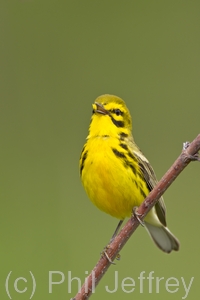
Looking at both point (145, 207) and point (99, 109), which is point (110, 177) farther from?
point (145, 207)

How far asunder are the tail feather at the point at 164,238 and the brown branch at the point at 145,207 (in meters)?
1.20

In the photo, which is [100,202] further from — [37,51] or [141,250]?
[37,51]

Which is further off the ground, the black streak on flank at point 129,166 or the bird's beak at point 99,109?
the bird's beak at point 99,109

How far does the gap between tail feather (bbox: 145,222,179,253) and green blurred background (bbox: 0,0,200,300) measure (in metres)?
0.65

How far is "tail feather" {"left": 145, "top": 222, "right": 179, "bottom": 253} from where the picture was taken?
3.18 metres

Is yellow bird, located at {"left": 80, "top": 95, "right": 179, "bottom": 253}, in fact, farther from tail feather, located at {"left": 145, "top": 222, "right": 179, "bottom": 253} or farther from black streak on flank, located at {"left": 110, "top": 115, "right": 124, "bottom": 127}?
tail feather, located at {"left": 145, "top": 222, "right": 179, "bottom": 253}

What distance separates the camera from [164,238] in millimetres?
3221

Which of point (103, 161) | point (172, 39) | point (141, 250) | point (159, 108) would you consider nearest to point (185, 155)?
point (103, 161)

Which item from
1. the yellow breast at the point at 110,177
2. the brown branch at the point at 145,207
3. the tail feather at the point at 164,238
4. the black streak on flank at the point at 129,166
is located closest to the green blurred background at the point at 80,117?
the tail feather at the point at 164,238

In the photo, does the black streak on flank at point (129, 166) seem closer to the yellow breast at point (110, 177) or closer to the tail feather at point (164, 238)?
the yellow breast at point (110, 177)

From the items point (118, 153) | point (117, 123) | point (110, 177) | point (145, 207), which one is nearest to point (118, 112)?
point (117, 123)

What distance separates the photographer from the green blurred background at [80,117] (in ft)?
13.6

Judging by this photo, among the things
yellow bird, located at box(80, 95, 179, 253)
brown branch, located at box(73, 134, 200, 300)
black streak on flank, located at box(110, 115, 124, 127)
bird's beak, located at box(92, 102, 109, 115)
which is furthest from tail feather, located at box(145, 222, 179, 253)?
brown branch, located at box(73, 134, 200, 300)

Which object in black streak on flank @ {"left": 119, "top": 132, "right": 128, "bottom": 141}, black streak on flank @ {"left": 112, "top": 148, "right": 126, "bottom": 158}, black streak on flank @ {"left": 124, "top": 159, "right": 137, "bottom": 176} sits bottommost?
black streak on flank @ {"left": 124, "top": 159, "right": 137, "bottom": 176}
